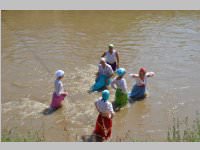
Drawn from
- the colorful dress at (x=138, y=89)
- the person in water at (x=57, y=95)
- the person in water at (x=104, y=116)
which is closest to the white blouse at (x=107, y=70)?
the colorful dress at (x=138, y=89)

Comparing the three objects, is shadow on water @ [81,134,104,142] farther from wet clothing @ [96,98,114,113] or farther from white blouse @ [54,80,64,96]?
white blouse @ [54,80,64,96]

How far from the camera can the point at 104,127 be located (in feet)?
30.6

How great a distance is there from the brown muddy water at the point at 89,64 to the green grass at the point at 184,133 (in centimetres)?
38

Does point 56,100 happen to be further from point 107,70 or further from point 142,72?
point 142,72

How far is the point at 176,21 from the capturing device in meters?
21.2

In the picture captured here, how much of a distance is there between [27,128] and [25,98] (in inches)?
73.4

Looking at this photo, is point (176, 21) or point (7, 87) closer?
point (7, 87)

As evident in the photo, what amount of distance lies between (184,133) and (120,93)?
3.48m

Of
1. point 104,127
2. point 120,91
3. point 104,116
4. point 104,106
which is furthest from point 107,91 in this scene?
point 120,91

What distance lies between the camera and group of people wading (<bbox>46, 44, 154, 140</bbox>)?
9.30m

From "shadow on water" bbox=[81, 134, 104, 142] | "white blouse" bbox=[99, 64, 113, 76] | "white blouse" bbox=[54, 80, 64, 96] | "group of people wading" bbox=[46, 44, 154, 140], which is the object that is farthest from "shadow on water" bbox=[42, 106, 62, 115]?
"white blouse" bbox=[99, 64, 113, 76]

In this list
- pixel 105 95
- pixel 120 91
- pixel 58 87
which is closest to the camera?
pixel 105 95

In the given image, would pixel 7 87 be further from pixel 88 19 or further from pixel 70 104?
pixel 88 19

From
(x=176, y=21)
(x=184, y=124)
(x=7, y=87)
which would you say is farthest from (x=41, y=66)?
(x=176, y=21)
